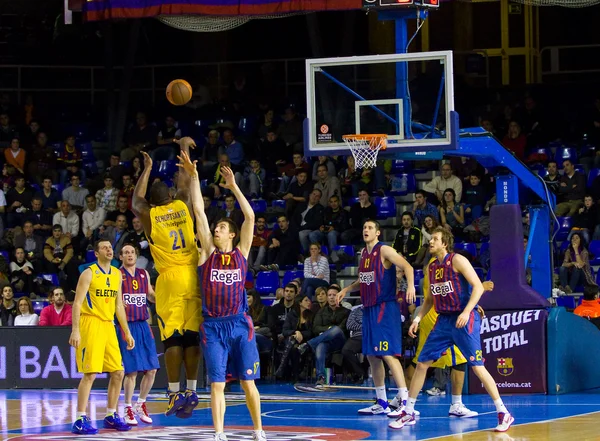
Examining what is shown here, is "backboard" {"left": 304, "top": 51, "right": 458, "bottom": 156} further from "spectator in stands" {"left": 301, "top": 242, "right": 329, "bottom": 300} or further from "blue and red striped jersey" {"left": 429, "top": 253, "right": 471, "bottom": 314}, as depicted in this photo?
"spectator in stands" {"left": 301, "top": 242, "right": 329, "bottom": 300}

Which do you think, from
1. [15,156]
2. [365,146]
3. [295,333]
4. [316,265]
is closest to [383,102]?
[365,146]

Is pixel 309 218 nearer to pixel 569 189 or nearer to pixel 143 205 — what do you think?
pixel 569 189

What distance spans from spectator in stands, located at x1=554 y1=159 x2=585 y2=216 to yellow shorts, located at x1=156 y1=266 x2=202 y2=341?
10.4m

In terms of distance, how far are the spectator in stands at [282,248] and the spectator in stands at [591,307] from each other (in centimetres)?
531

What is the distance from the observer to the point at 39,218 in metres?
22.6

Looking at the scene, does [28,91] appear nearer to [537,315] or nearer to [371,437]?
[537,315]

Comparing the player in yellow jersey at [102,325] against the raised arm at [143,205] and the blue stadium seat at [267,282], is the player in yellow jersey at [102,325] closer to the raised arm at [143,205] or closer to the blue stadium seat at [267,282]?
the raised arm at [143,205]

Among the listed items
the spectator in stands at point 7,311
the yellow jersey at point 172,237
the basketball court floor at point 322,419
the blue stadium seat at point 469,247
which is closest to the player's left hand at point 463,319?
the basketball court floor at point 322,419

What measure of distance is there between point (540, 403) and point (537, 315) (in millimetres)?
1353

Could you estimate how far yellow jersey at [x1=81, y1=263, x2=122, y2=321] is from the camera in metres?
12.3

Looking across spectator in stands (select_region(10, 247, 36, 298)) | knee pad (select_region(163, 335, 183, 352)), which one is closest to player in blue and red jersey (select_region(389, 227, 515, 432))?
knee pad (select_region(163, 335, 183, 352))

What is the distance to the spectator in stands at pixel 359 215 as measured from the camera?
66.7ft

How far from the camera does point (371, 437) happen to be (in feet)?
37.1

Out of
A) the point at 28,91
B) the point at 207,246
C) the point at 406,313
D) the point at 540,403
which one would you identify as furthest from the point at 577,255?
the point at 28,91
